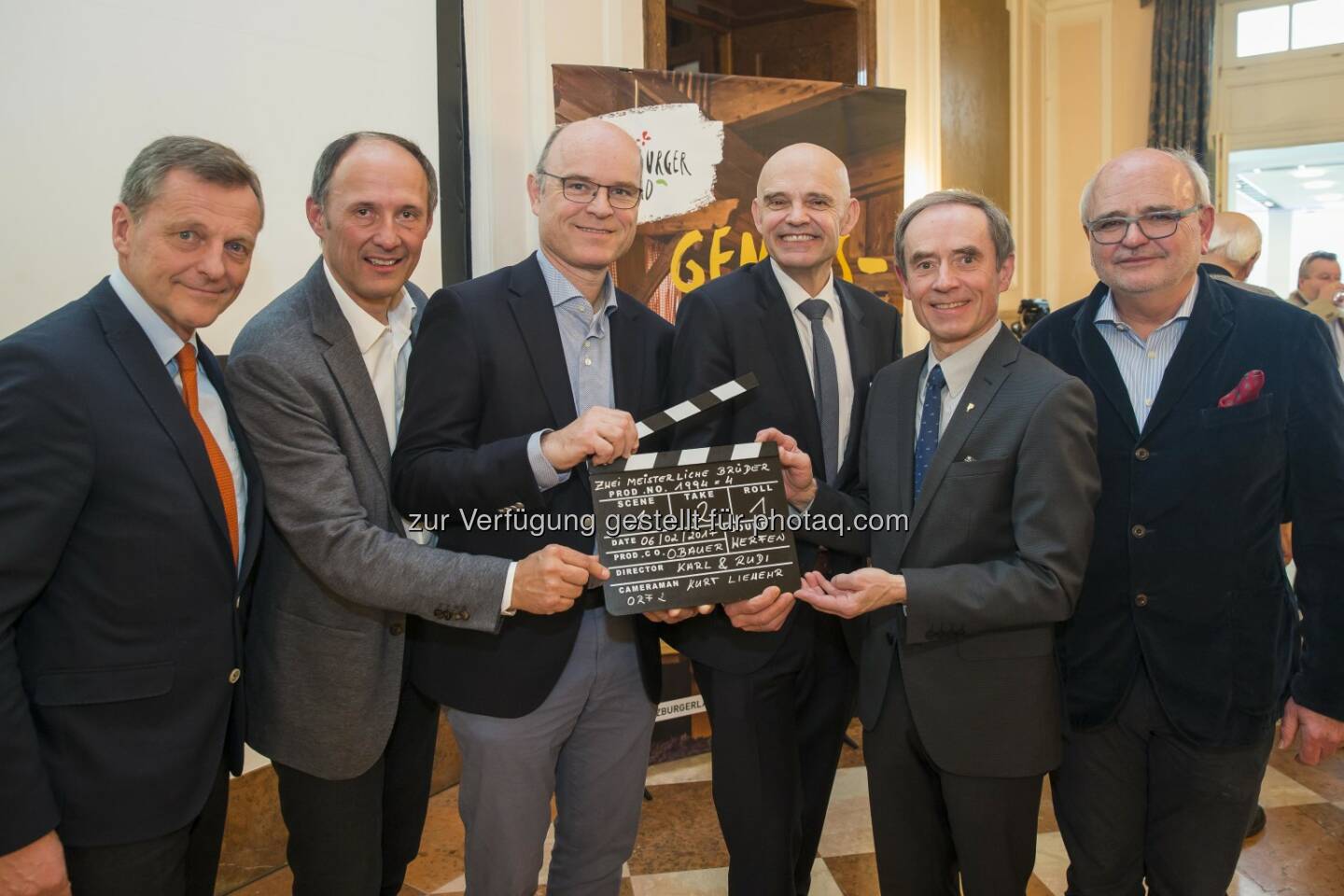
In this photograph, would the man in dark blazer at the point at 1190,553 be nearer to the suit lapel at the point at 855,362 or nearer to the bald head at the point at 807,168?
the suit lapel at the point at 855,362

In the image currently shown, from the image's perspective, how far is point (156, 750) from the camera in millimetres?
1440

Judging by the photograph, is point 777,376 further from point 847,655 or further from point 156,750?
point 156,750

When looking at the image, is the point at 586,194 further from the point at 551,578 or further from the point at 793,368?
the point at 551,578

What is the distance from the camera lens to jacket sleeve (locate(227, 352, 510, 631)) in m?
1.62

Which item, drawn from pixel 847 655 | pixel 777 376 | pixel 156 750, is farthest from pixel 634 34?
pixel 156 750

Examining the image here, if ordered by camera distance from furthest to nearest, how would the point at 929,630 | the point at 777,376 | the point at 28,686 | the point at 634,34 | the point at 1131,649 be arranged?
the point at 634,34 < the point at 777,376 < the point at 1131,649 < the point at 929,630 < the point at 28,686

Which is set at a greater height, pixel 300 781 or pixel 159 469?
pixel 159 469

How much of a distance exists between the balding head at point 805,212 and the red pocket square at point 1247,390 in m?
0.88

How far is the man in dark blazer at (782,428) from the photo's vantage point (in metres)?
2.00

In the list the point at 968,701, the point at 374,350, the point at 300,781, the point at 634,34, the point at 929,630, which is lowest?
the point at 300,781

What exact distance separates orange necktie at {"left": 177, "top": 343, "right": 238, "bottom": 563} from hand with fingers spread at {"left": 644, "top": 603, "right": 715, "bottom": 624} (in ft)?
2.55

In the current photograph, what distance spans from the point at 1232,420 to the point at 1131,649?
49 cm

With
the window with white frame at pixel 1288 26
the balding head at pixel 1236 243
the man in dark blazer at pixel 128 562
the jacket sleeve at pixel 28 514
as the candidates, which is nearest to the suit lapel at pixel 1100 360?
the man in dark blazer at pixel 128 562

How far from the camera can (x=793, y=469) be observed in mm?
1907
